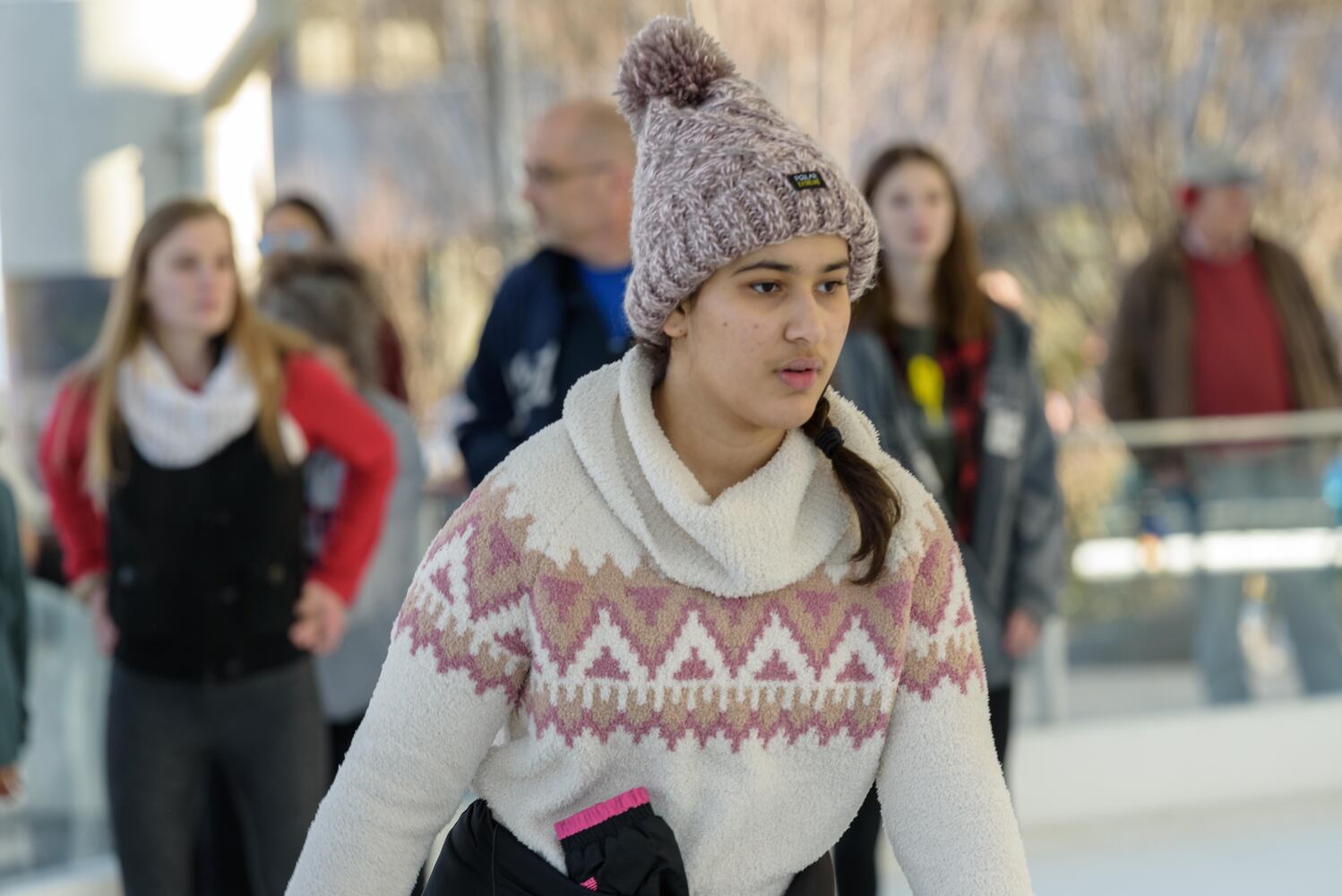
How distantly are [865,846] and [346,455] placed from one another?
1332 mm

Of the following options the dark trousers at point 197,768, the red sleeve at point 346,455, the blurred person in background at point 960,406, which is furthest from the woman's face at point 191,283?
the blurred person in background at point 960,406

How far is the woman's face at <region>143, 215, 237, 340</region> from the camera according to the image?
378 cm

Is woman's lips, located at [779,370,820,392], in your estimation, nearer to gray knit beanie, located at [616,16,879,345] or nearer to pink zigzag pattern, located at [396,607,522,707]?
gray knit beanie, located at [616,16,879,345]

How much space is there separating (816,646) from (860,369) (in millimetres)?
1918

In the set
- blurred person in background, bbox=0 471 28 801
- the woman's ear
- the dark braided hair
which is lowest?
blurred person in background, bbox=0 471 28 801

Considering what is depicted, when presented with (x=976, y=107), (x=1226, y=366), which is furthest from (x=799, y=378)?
(x=976, y=107)

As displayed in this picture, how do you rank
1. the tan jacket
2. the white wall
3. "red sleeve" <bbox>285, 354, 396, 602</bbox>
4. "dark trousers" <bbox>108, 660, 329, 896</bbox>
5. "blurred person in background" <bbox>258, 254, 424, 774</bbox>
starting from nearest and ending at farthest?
"dark trousers" <bbox>108, 660, 329, 896</bbox>, "red sleeve" <bbox>285, 354, 396, 602</bbox>, "blurred person in background" <bbox>258, 254, 424, 774</bbox>, the white wall, the tan jacket

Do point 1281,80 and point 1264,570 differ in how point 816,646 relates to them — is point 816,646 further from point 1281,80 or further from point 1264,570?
point 1281,80

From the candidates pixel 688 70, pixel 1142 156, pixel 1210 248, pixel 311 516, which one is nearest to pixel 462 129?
pixel 1142 156

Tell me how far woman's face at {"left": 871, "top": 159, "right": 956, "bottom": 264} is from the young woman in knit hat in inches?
74.2

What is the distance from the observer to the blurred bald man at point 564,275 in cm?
357

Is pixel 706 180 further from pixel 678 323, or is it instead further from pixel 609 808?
pixel 609 808

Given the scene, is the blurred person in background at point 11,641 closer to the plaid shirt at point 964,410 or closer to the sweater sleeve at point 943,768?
the plaid shirt at point 964,410

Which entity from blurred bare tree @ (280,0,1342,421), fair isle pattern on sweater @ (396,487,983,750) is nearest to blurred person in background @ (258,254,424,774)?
fair isle pattern on sweater @ (396,487,983,750)
